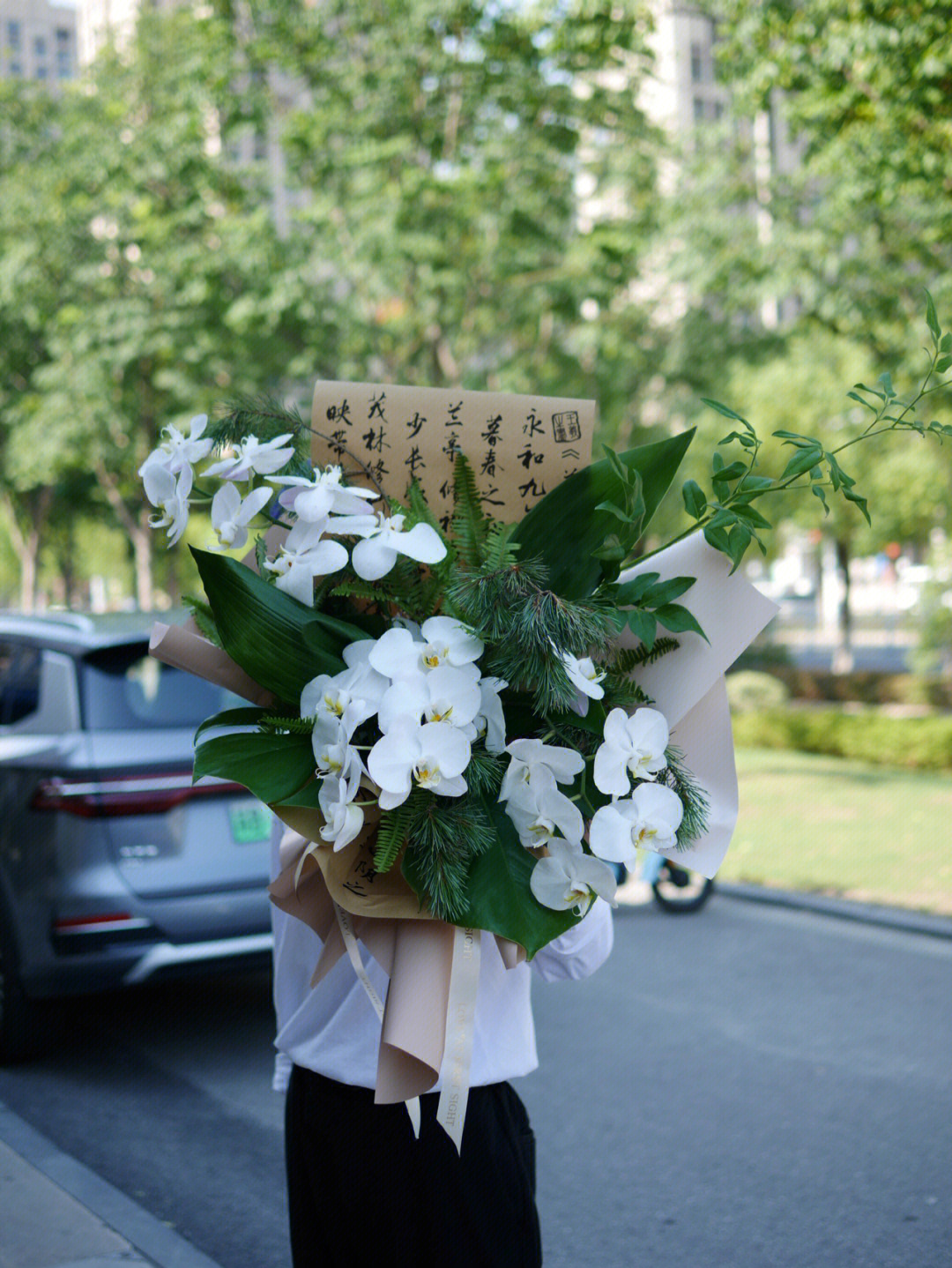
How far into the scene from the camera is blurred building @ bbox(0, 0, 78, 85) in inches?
929

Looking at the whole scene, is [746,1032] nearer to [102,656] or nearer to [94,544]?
[102,656]

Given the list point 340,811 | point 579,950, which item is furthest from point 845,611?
point 340,811

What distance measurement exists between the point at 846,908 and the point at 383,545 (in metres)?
6.78

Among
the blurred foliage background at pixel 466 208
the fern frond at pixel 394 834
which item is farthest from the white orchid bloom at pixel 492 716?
the blurred foliage background at pixel 466 208

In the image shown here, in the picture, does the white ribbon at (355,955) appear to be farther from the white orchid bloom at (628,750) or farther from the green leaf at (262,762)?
the white orchid bloom at (628,750)

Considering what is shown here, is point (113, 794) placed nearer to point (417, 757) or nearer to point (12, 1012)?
point (12, 1012)

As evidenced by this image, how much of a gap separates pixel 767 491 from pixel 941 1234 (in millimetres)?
2922

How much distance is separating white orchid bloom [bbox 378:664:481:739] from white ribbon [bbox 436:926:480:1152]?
1.10 feet

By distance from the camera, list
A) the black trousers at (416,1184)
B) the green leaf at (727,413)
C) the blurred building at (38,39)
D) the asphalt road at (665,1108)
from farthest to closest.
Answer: the blurred building at (38,39) < the asphalt road at (665,1108) < the black trousers at (416,1184) < the green leaf at (727,413)

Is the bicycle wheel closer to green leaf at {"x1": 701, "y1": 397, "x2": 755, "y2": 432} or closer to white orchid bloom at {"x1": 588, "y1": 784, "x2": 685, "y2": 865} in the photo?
green leaf at {"x1": 701, "y1": 397, "x2": 755, "y2": 432}

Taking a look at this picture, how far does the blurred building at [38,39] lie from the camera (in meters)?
23.6

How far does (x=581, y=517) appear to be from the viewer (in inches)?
68.4

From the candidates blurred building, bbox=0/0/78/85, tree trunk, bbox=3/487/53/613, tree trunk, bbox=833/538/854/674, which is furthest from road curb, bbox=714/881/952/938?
tree trunk, bbox=3/487/53/613

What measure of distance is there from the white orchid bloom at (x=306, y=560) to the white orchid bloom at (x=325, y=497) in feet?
0.07
